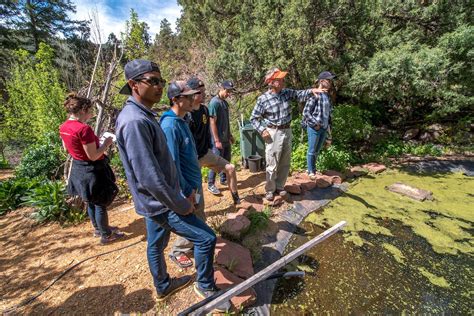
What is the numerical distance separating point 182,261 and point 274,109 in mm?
2087

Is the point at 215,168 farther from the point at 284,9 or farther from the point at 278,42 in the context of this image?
the point at 284,9

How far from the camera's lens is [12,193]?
406 cm

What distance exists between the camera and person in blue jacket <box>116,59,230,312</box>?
1455 millimetres

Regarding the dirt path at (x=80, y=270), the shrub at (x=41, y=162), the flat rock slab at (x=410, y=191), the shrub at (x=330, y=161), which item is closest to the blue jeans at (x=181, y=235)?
the dirt path at (x=80, y=270)

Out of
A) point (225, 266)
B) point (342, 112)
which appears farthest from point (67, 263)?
point (342, 112)

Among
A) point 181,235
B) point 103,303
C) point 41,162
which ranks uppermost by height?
point 41,162

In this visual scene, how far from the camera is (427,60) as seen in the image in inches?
173

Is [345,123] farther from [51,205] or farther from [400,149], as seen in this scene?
[51,205]

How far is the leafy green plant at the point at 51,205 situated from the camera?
3.38 metres

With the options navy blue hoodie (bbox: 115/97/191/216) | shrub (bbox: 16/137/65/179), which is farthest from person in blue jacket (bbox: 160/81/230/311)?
shrub (bbox: 16/137/65/179)

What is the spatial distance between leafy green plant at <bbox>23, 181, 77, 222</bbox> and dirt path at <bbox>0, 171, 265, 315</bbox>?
121 mm

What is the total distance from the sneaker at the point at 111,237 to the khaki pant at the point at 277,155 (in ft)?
6.47

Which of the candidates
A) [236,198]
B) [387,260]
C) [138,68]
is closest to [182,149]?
[138,68]

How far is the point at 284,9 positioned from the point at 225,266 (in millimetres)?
5033
